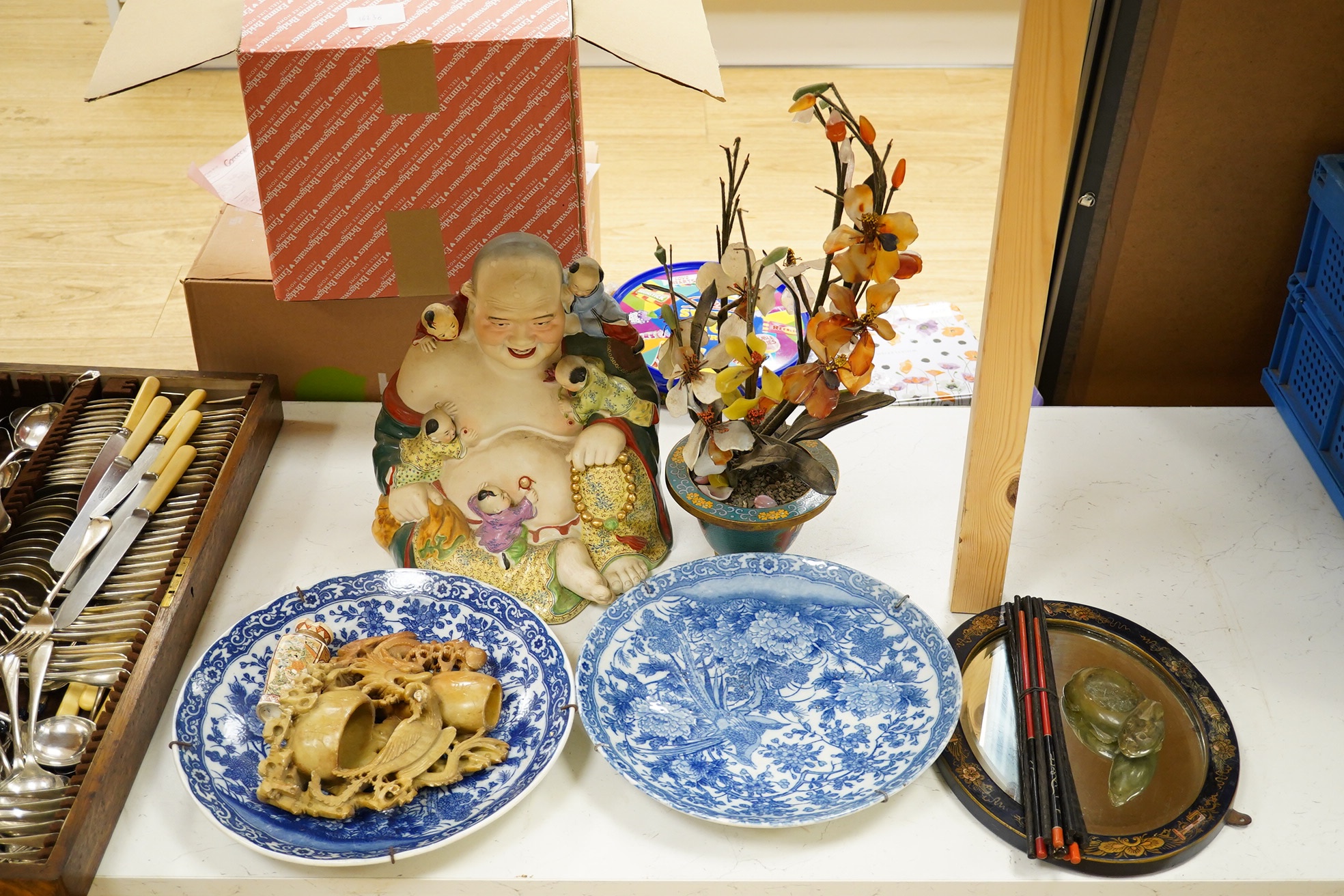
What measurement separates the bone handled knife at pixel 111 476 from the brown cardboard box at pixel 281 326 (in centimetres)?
10

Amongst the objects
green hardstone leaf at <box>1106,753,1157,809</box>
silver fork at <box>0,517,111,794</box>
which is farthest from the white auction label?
green hardstone leaf at <box>1106,753,1157,809</box>

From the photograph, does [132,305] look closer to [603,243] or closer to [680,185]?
Answer: [603,243]

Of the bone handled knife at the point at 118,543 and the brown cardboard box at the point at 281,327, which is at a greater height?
the brown cardboard box at the point at 281,327

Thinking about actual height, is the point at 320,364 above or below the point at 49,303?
above

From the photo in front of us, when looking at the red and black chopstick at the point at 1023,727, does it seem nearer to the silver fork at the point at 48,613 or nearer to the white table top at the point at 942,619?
the white table top at the point at 942,619

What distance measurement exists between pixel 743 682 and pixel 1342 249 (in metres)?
0.74

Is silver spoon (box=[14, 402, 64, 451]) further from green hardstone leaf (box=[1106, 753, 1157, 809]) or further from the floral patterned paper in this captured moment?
green hardstone leaf (box=[1106, 753, 1157, 809])

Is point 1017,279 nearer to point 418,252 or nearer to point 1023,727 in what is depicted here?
point 1023,727

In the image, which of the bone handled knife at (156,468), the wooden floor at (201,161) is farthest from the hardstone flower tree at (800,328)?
the wooden floor at (201,161)

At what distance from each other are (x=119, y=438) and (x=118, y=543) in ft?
0.44

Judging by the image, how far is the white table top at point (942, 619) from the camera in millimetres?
892

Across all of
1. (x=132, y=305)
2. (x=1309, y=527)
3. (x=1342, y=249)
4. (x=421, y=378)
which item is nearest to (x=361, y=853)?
(x=421, y=378)

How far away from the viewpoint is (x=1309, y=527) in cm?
118

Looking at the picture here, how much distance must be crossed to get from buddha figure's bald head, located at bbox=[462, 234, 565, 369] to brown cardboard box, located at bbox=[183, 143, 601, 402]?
0.83 feet
